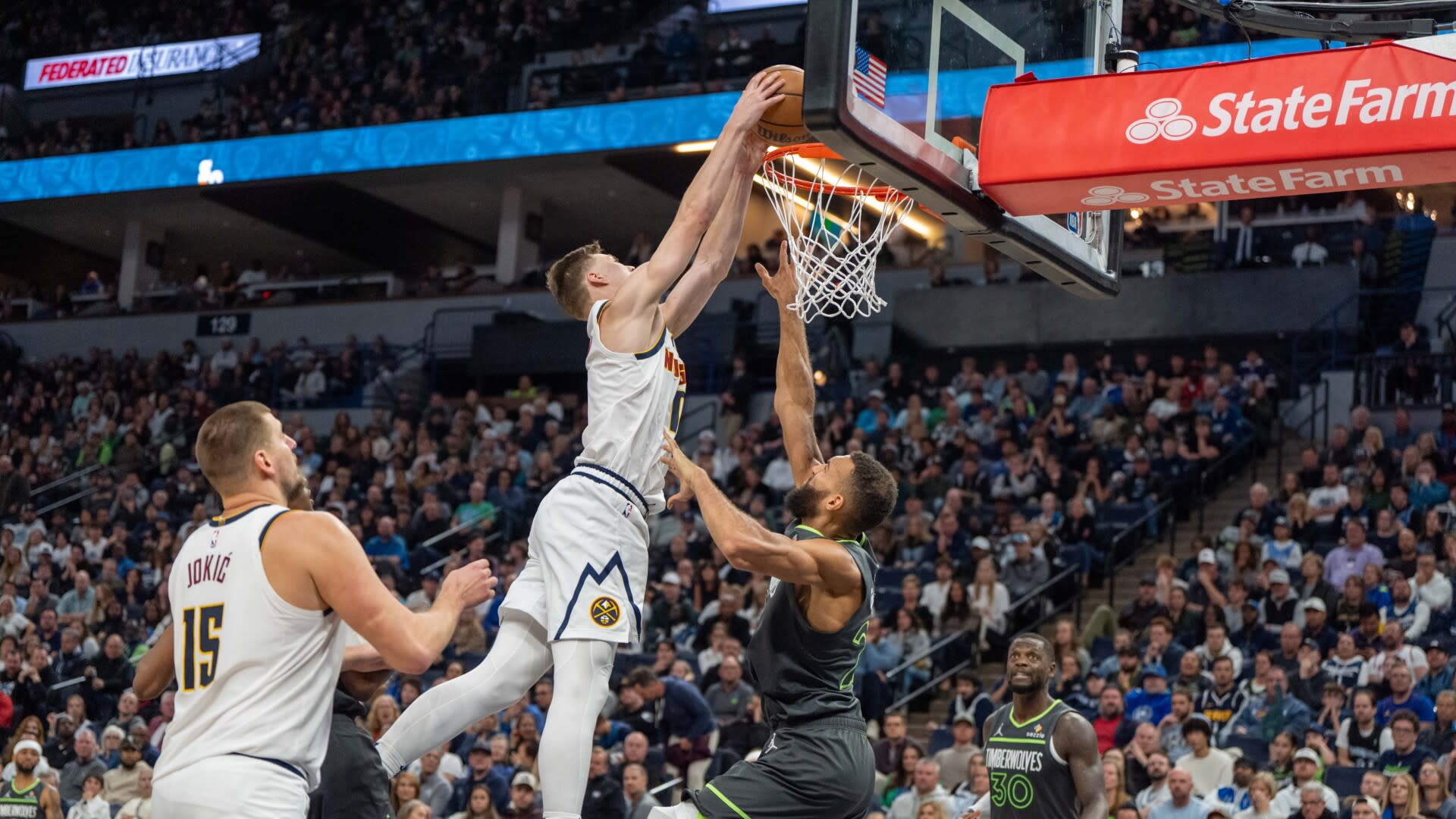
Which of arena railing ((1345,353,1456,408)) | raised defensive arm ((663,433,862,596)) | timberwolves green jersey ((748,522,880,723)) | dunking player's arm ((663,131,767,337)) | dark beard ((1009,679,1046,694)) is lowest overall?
dark beard ((1009,679,1046,694))

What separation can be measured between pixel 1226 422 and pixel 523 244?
13.4 m

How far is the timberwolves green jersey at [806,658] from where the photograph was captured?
5316mm

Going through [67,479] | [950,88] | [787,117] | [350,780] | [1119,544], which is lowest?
[350,780]

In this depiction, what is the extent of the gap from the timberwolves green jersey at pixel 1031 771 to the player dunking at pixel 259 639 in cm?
371

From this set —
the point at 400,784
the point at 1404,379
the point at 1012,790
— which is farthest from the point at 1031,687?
the point at 1404,379

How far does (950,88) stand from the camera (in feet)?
22.4

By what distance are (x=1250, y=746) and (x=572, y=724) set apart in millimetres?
7565

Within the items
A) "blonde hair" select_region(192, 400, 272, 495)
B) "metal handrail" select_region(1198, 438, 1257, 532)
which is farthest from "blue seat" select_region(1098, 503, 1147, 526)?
"blonde hair" select_region(192, 400, 272, 495)

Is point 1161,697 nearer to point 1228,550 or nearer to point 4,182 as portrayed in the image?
point 1228,550

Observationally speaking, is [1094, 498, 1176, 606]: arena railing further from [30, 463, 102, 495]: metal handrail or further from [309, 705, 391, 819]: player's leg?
[30, 463, 102, 495]: metal handrail

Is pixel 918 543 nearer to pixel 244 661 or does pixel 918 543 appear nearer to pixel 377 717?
pixel 377 717

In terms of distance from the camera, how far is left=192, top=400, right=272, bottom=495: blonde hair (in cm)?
404

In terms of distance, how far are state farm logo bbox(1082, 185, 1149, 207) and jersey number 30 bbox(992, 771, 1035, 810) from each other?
2497 millimetres

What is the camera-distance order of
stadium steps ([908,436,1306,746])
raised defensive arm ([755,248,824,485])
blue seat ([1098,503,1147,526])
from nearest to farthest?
raised defensive arm ([755,248,824,485])
stadium steps ([908,436,1306,746])
blue seat ([1098,503,1147,526])
